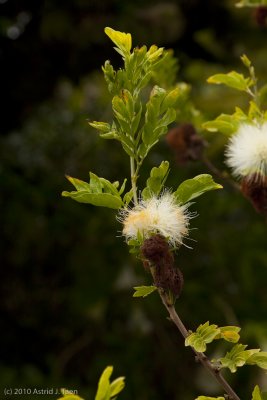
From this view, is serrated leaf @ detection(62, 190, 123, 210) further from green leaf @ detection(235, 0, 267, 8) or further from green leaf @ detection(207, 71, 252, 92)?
green leaf @ detection(235, 0, 267, 8)

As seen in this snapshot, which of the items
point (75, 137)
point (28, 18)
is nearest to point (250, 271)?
point (75, 137)

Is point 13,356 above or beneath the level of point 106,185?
beneath

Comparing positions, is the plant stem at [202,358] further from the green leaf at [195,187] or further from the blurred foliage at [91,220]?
the blurred foliage at [91,220]

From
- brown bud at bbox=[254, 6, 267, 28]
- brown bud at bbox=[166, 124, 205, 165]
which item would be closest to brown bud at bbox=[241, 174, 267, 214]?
brown bud at bbox=[166, 124, 205, 165]

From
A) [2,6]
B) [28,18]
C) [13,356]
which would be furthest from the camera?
[13,356]

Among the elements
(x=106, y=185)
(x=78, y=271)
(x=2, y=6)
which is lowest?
(x=78, y=271)

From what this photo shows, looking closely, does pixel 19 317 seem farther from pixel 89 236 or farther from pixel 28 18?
pixel 28 18
